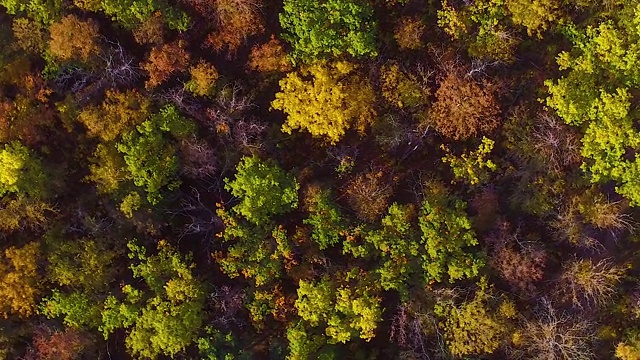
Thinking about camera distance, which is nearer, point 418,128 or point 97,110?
point 97,110

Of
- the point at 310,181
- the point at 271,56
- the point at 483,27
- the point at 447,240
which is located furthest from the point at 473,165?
the point at 271,56

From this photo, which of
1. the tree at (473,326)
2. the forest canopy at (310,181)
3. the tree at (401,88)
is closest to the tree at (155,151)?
the forest canopy at (310,181)

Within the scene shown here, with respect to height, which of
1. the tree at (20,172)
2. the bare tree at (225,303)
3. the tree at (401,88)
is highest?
the tree at (401,88)

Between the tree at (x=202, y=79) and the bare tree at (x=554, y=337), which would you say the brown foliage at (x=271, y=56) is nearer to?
the tree at (x=202, y=79)

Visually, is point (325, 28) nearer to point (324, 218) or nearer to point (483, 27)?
point (483, 27)

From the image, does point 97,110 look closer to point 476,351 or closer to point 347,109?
point 347,109

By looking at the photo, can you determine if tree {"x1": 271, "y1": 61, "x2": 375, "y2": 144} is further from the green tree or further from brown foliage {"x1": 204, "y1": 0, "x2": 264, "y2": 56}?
the green tree

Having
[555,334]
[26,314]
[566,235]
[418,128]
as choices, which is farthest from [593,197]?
[26,314]
